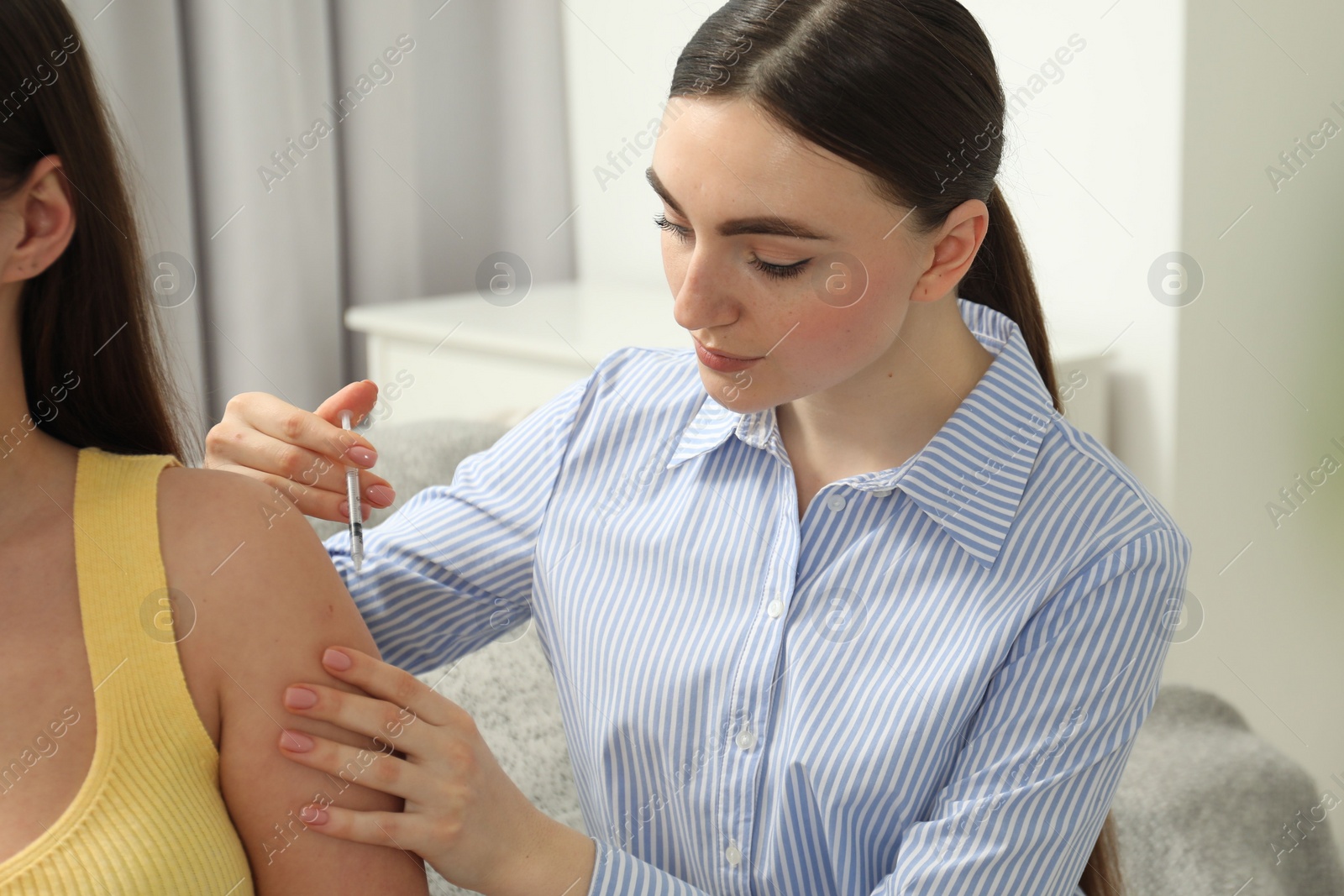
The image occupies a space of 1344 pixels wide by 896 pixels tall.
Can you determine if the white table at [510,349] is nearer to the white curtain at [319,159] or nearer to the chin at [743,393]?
the white curtain at [319,159]

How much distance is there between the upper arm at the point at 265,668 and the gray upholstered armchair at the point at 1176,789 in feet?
1.54

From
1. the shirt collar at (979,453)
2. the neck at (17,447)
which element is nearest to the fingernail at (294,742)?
the neck at (17,447)

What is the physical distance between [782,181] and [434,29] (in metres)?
1.78

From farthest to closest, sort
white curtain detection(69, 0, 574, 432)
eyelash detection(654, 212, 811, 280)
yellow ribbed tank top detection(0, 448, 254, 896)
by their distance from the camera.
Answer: white curtain detection(69, 0, 574, 432)
eyelash detection(654, 212, 811, 280)
yellow ribbed tank top detection(0, 448, 254, 896)

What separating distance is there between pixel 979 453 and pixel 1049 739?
0.22 m

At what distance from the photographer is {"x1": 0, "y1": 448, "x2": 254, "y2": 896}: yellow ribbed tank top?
70 centimetres

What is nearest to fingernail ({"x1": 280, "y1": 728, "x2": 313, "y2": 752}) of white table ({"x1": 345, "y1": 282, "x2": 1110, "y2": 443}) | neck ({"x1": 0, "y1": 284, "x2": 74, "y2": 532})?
neck ({"x1": 0, "y1": 284, "x2": 74, "y2": 532})

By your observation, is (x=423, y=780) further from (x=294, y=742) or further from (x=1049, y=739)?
(x=1049, y=739)

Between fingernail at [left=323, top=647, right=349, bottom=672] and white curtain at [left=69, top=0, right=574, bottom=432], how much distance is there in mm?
1309

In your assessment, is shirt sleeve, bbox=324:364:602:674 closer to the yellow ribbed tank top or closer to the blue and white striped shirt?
the blue and white striped shirt

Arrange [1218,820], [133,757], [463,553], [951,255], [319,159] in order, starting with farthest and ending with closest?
[319,159] → [1218,820] → [463,553] → [951,255] → [133,757]

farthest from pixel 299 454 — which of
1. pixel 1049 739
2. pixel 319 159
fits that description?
pixel 319 159

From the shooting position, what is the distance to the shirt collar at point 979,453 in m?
0.95

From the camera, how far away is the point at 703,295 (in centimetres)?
91
